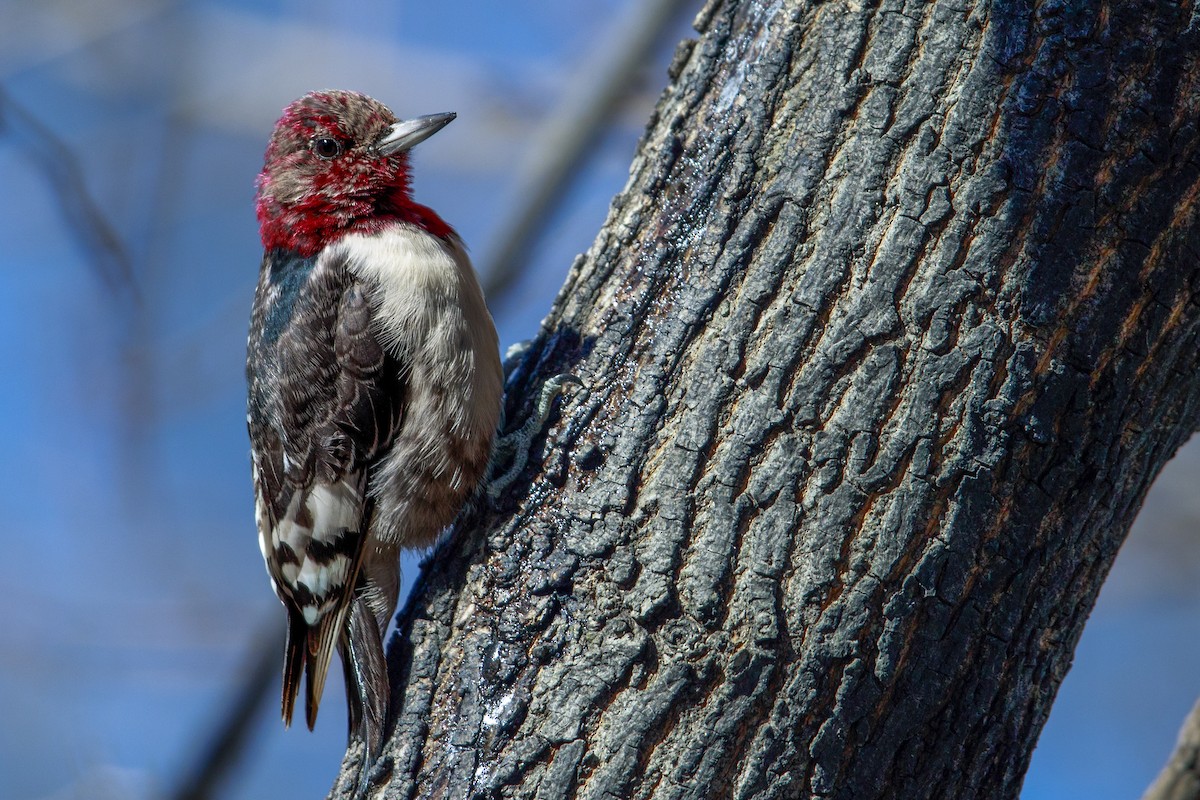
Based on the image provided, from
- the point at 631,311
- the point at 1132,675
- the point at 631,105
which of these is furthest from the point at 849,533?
the point at 1132,675

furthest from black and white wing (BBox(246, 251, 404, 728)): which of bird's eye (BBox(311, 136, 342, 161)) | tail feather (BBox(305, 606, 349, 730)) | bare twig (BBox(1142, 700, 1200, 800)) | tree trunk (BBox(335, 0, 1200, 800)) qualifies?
bare twig (BBox(1142, 700, 1200, 800))

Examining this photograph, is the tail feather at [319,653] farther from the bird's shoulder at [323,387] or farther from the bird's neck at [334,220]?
the bird's neck at [334,220]

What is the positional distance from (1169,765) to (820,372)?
1346 millimetres

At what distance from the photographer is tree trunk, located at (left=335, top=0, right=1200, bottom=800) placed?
7.39 feet

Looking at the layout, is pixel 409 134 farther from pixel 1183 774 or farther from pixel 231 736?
pixel 1183 774

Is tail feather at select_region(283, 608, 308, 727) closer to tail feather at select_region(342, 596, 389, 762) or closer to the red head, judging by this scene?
tail feather at select_region(342, 596, 389, 762)

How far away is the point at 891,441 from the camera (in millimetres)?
2273

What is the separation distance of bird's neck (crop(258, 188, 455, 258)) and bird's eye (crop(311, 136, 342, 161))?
197 millimetres

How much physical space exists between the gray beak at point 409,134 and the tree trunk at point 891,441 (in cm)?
162

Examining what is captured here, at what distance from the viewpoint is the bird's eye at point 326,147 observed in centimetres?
377

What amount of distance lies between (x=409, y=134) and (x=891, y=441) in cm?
222

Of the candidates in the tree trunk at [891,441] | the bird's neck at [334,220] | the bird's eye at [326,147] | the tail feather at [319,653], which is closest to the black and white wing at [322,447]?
the tail feather at [319,653]

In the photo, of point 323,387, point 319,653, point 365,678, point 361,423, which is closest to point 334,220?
point 323,387

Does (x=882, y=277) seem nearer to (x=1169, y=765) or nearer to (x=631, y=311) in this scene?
(x=631, y=311)
